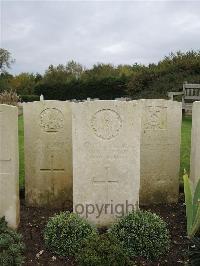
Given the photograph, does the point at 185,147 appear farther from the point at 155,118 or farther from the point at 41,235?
the point at 41,235

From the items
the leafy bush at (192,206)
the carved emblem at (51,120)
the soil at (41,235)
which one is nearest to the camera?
the soil at (41,235)

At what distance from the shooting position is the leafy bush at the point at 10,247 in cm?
451

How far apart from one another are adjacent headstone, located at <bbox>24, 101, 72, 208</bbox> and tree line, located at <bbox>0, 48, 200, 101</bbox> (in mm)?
11804

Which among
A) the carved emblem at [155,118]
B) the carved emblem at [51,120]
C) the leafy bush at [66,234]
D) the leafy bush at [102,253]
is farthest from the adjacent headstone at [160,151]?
the leafy bush at [102,253]

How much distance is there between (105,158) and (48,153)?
1.45m

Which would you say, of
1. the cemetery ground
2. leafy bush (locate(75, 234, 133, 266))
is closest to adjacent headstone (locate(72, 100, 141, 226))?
the cemetery ground

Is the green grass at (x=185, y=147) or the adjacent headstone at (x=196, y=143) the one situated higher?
the adjacent headstone at (x=196, y=143)

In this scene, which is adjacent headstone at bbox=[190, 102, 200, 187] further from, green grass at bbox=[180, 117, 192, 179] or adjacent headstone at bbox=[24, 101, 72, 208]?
adjacent headstone at bbox=[24, 101, 72, 208]

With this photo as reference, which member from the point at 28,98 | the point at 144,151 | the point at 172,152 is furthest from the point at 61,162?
the point at 28,98

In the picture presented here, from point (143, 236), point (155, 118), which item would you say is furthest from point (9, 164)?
point (155, 118)

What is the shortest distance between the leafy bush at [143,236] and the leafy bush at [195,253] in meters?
0.37

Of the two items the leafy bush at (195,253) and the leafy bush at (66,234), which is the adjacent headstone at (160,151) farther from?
the leafy bush at (195,253)

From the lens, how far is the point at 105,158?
533cm

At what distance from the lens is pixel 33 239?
5227 mm
